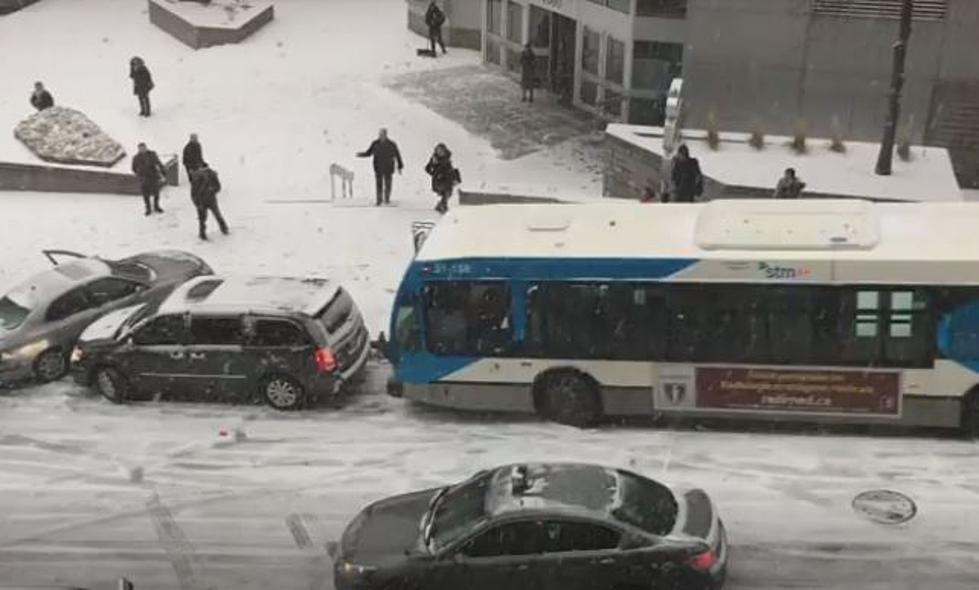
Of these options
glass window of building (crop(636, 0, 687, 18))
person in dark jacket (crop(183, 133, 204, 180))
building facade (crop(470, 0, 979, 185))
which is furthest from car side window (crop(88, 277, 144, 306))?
glass window of building (crop(636, 0, 687, 18))

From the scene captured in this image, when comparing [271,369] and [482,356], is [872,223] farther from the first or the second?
[271,369]

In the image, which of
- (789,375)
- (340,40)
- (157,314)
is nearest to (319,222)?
(157,314)

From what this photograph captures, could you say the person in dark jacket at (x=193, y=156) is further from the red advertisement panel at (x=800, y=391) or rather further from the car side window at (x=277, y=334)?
the red advertisement panel at (x=800, y=391)

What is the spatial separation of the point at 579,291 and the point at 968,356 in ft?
14.9

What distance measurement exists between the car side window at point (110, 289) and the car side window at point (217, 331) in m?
2.76

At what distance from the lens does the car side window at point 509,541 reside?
11.3 m

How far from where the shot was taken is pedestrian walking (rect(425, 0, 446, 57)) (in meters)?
34.8

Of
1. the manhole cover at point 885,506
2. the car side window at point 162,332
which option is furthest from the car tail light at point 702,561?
the car side window at point 162,332

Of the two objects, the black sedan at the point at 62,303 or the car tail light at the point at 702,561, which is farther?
the black sedan at the point at 62,303

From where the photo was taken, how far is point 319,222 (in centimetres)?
2344

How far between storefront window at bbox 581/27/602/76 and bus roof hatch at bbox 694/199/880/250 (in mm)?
14572

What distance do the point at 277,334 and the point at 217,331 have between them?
0.83 metres

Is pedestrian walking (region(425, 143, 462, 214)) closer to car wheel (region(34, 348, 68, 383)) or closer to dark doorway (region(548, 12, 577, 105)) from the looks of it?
car wheel (region(34, 348, 68, 383))

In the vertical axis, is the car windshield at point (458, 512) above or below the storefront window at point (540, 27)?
below
